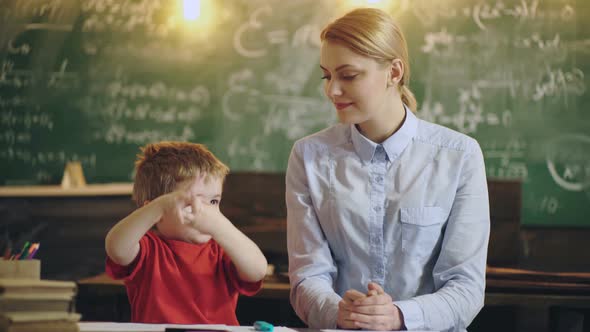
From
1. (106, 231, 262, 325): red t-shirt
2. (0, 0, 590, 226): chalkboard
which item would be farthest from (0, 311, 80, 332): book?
(0, 0, 590, 226): chalkboard

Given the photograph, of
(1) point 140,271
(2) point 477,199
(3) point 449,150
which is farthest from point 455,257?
(1) point 140,271

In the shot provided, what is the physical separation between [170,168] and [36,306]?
1.81ft

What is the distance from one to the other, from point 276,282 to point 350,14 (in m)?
1.46

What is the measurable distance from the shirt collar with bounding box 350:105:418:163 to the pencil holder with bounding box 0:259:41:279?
93cm

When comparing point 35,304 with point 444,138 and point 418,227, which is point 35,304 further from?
point 444,138

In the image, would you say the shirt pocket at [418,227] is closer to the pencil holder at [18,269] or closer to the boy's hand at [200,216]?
the boy's hand at [200,216]

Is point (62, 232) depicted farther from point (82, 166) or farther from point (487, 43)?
point (487, 43)

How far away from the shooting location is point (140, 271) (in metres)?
1.54

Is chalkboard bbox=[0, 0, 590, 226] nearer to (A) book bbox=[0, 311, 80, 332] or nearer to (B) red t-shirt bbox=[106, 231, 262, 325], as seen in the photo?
(B) red t-shirt bbox=[106, 231, 262, 325]

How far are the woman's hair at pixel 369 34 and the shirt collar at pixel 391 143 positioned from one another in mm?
186

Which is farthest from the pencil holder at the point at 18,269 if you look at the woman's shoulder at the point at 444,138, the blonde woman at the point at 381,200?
the woman's shoulder at the point at 444,138

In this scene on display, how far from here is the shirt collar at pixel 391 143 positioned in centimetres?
182

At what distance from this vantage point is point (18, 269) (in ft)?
3.92

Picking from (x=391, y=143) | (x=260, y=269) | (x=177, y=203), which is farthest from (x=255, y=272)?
(x=391, y=143)
